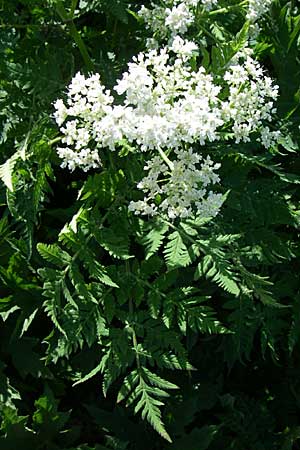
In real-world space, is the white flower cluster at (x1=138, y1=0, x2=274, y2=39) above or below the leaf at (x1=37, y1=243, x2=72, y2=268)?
above

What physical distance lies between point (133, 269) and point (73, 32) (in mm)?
950

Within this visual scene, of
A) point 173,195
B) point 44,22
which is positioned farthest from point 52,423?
point 44,22

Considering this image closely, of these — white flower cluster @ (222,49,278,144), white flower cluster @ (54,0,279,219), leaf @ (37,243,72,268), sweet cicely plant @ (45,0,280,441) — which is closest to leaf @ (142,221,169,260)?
sweet cicely plant @ (45,0,280,441)

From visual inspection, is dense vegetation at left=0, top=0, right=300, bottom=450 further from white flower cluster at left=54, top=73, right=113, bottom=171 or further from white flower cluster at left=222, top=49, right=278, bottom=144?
white flower cluster at left=54, top=73, right=113, bottom=171

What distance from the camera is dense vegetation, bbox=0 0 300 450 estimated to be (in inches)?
97.0

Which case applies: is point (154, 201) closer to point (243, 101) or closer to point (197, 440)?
point (243, 101)

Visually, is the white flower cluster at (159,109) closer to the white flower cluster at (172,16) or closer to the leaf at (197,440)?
the white flower cluster at (172,16)

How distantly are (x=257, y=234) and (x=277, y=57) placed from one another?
2.71ft

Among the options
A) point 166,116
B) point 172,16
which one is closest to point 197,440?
point 166,116

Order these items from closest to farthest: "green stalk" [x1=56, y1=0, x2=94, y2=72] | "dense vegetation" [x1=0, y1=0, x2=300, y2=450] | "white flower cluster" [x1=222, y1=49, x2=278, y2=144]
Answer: "white flower cluster" [x1=222, y1=49, x2=278, y2=144], "dense vegetation" [x1=0, y1=0, x2=300, y2=450], "green stalk" [x1=56, y1=0, x2=94, y2=72]

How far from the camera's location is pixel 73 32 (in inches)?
108

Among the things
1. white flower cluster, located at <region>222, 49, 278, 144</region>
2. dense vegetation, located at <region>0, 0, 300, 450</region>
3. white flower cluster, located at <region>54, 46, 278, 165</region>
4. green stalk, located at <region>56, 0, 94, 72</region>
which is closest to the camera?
white flower cluster, located at <region>54, 46, 278, 165</region>

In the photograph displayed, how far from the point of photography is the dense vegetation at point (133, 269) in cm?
246

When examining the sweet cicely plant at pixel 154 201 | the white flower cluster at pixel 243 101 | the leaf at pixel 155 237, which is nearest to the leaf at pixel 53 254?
the sweet cicely plant at pixel 154 201
